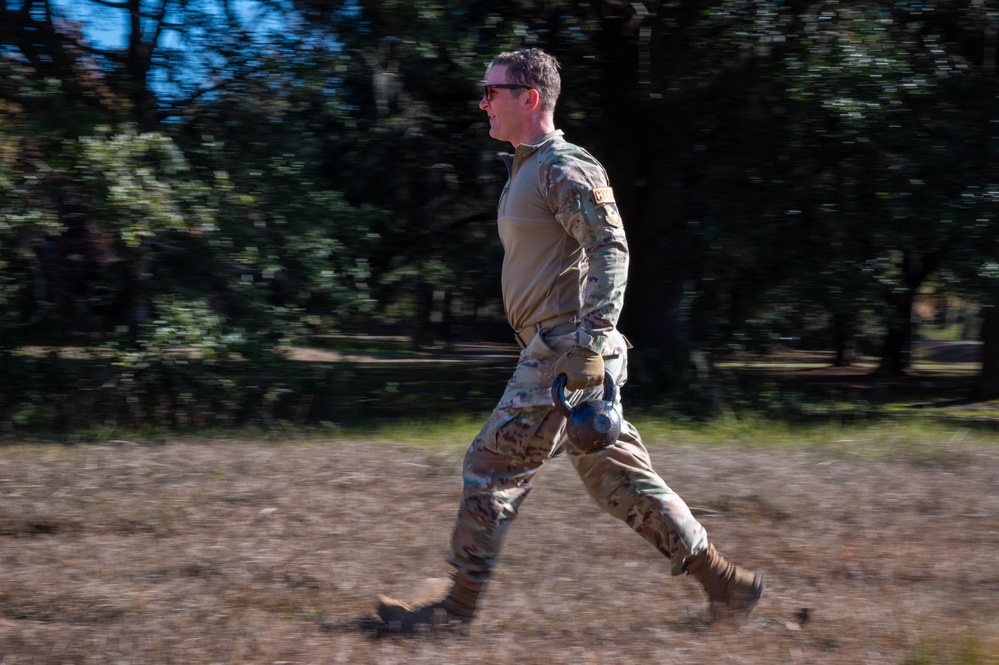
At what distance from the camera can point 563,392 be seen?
351 cm

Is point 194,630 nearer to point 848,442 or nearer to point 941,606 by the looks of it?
point 941,606

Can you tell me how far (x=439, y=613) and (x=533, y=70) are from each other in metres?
1.92

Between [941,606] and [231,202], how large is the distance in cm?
704

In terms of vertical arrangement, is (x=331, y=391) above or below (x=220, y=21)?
below

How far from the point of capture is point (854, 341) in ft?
37.8

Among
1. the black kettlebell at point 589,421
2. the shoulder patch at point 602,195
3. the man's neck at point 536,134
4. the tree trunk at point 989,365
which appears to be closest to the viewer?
the black kettlebell at point 589,421

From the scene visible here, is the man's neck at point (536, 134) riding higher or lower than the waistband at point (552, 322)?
higher

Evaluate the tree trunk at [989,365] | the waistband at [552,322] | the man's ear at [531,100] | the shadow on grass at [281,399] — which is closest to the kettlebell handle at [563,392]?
the waistband at [552,322]

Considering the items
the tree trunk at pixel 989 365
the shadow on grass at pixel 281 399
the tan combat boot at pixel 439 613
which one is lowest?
the tree trunk at pixel 989 365

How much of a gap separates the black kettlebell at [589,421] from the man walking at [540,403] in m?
0.09

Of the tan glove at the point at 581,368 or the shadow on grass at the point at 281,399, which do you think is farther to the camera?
the shadow on grass at the point at 281,399

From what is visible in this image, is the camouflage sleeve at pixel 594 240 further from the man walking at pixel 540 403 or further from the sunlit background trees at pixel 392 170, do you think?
the sunlit background trees at pixel 392 170

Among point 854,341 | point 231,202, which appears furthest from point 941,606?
point 854,341

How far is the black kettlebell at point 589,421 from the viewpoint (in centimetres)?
345
